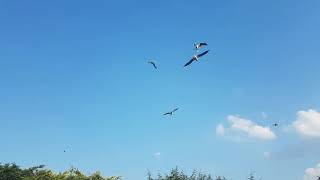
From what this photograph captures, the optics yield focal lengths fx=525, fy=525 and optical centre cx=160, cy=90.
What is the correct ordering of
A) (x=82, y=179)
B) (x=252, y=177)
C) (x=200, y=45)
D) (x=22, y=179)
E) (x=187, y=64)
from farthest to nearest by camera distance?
(x=252, y=177) → (x=22, y=179) → (x=82, y=179) → (x=200, y=45) → (x=187, y=64)

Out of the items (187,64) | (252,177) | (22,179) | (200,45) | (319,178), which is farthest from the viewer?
(252,177)

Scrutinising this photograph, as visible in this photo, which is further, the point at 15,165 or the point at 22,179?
the point at 15,165

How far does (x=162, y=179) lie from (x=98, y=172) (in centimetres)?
1164

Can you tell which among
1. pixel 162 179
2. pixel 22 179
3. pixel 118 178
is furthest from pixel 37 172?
pixel 162 179

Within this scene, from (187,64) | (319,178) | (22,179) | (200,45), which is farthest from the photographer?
(22,179)

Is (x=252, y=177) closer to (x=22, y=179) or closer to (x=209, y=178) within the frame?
(x=209, y=178)

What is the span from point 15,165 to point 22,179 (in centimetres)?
542

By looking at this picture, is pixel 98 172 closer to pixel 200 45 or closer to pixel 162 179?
pixel 162 179

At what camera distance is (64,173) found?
55.5m

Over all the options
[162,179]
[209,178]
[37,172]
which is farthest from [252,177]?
[37,172]

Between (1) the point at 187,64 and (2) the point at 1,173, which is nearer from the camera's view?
(1) the point at 187,64

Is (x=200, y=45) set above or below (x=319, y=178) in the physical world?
above

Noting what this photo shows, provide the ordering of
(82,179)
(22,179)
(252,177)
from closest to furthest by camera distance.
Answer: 1. (82,179)
2. (22,179)
3. (252,177)

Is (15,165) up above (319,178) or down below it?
above
